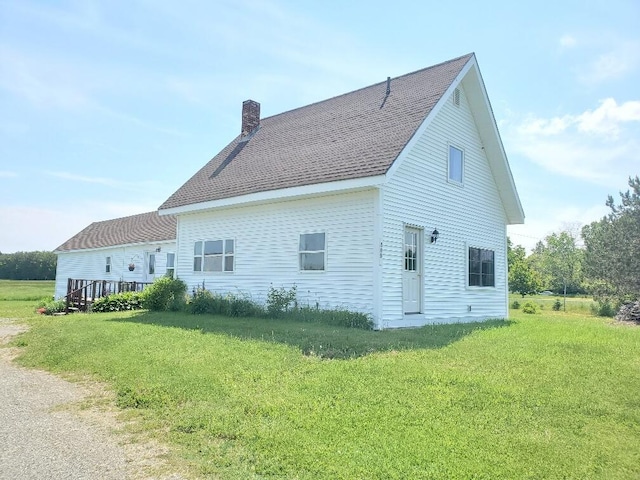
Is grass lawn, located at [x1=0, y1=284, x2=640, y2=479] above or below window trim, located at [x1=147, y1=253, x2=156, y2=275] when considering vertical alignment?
below

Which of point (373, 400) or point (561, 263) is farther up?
point (561, 263)

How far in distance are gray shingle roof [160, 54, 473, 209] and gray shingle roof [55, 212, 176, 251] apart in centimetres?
695

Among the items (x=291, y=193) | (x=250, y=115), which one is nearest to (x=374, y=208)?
(x=291, y=193)

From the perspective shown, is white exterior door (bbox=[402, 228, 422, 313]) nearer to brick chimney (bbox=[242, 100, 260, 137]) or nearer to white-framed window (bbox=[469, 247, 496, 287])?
white-framed window (bbox=[469, 247, 496, 287])

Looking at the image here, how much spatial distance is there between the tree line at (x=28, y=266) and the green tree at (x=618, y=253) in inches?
2253

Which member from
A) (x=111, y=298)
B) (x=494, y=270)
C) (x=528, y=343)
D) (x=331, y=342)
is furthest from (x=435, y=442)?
(x=111, y=298)

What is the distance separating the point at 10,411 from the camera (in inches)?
220

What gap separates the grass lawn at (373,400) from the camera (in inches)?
156

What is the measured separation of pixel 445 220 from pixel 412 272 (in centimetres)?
228

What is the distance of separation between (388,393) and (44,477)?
138 inches

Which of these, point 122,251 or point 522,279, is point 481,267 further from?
point 522,279

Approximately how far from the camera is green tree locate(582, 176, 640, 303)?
3133 centimetres

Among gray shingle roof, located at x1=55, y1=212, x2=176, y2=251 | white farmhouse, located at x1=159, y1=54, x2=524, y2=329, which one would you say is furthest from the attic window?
gray shingle roof, located at x1=55, y1=212, x2=176, y2=251

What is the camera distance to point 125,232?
93.6 ft
